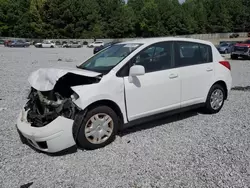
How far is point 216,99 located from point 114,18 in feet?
226

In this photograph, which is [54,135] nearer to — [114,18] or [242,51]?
[242,51]

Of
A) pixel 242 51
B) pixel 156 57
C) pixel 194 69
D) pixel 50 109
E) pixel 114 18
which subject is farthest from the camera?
pixel 114 18

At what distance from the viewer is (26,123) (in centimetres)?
392

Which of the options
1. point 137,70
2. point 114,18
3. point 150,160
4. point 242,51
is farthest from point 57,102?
point 114,18

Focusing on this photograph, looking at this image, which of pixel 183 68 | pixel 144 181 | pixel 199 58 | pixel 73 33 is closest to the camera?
pixel 144 181

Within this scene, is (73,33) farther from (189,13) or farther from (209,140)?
(209,140)

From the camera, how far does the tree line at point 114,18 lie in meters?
63.7

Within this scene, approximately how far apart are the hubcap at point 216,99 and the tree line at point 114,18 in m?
61.8

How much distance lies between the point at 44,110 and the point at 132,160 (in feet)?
4.97

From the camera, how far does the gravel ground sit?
3.12 meters

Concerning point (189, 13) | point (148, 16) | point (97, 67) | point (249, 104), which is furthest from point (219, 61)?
point (189, 13)

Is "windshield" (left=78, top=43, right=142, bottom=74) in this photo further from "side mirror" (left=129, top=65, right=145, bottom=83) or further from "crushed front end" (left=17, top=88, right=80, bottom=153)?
"crushed front end" (left=17, top=88, right=80, bottom=153)

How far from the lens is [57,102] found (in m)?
3.74

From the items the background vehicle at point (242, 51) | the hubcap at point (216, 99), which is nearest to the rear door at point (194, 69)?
the hubcap at point (216, 99)
